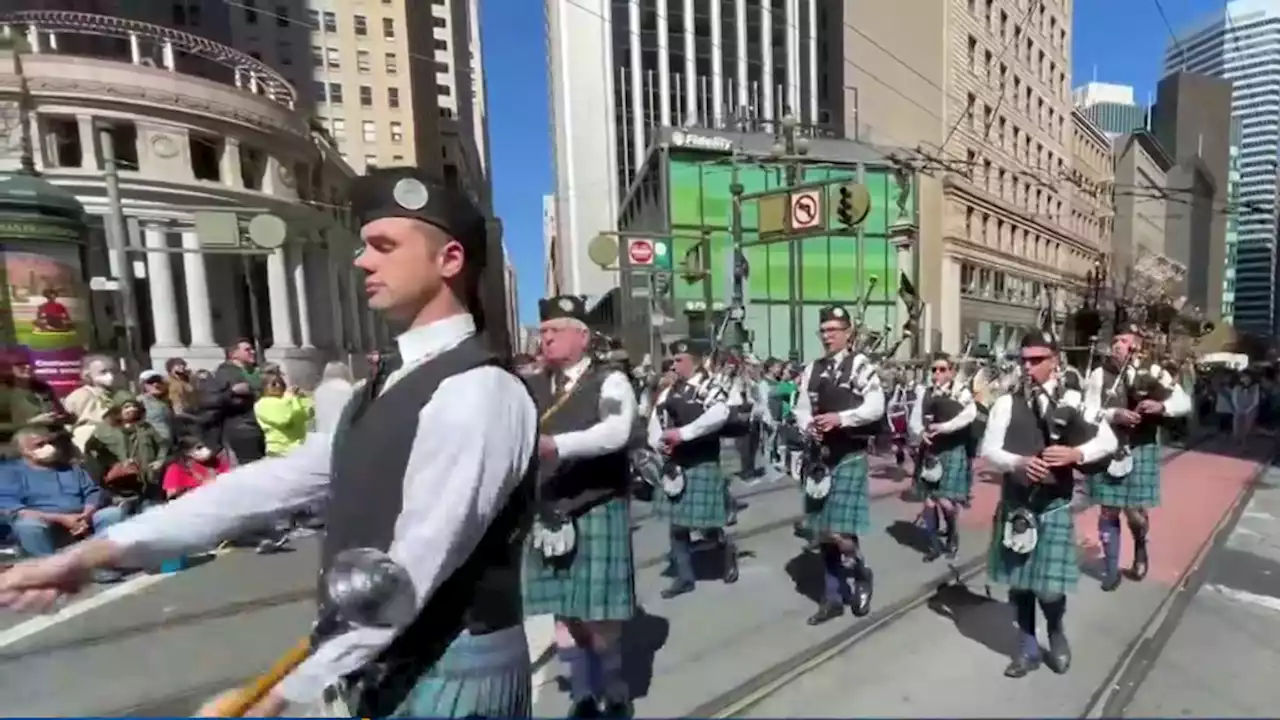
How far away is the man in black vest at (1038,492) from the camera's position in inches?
129

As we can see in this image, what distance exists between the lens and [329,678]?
1.02 meters

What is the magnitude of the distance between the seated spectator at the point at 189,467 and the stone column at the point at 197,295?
64.9 ft

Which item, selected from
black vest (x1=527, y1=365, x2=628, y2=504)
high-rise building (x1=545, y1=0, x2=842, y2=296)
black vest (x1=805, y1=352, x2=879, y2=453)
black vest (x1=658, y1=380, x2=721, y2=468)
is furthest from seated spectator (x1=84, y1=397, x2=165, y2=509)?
high-rise building (x1=545, y1=0, x2=842, y2=296)

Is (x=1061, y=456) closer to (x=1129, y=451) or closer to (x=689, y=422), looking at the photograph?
(x=1129, y=451)

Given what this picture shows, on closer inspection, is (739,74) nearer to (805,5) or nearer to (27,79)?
(805,5)

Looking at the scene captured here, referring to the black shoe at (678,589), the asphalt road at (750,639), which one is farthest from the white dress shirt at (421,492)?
the black shoe at (678,589)

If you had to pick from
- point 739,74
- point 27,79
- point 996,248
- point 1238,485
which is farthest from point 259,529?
point 739,74

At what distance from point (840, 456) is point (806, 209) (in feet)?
22.7

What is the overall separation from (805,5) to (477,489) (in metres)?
63.6

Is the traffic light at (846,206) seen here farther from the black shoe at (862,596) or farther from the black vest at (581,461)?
the black vest at (581,461)

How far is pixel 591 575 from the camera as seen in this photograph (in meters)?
3.04

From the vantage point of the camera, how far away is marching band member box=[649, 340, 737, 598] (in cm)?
479

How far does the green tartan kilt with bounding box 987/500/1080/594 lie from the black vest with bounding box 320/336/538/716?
3.08 meters

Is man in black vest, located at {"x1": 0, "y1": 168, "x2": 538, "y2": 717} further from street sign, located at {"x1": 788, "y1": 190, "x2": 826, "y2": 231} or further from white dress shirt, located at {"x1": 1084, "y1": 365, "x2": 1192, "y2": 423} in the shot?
street sign, located at {"x1": 788, "y1": 190, "x2": 826, "y2": 231}
